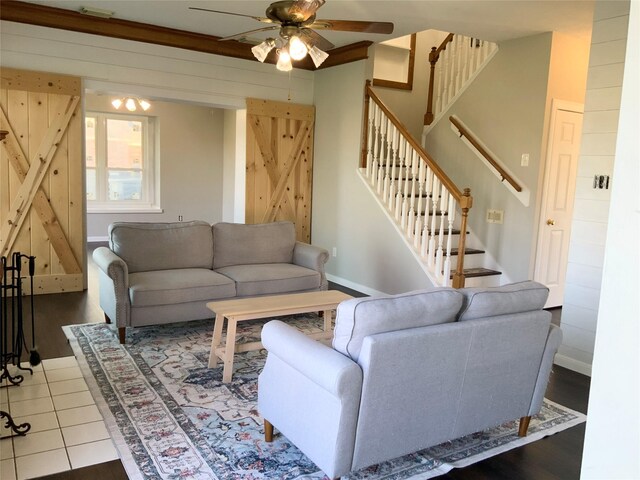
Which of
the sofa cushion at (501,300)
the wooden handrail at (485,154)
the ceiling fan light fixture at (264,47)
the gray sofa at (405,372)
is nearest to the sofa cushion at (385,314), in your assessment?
the gray sofa at (405,372)

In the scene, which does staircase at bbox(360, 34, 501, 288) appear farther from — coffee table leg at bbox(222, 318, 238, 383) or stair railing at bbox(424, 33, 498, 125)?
coffee table leg at bbox(222, 318, 238, 383)

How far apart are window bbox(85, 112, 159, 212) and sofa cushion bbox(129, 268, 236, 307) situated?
17.2 feet

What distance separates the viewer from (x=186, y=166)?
942 centimetres

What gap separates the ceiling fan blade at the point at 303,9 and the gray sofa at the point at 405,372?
72.6 inches

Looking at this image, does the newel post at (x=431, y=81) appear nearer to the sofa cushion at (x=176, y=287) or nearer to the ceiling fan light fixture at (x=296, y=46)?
the sofa cushion at (x=176, y=287)

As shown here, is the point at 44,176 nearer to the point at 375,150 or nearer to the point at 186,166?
the point at 375,150

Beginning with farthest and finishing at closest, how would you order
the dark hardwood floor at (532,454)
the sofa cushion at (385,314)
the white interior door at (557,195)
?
1. the white interior door at (557,195)
2. the dark hardwood floor at (532,454)
3. the sofa cushion at (385,314)

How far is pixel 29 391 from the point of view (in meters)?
3.17

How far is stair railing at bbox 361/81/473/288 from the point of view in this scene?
5109 mm

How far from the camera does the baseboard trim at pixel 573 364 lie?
12.8 ft

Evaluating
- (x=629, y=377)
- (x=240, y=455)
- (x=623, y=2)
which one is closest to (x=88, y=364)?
(x=240, y=455)

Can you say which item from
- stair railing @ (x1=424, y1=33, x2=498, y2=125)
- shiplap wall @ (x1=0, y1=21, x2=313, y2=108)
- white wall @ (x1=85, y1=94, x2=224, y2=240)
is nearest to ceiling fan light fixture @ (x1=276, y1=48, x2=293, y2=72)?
shiplap wall @ (x1=0, y1=21, x2=313, y2=108)

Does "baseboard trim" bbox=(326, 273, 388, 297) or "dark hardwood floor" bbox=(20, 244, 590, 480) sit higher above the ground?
"baseboard trim" bbox=(326, 273, 388, 297)

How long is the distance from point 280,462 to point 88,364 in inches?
72.5
